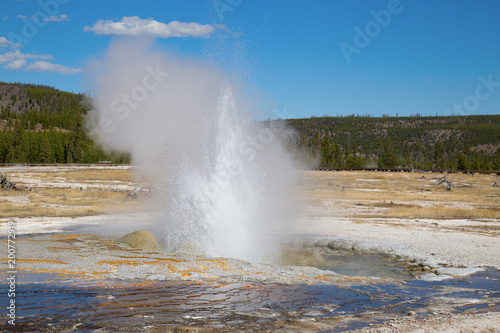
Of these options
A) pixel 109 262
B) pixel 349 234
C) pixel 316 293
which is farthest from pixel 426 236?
pixel 109 262

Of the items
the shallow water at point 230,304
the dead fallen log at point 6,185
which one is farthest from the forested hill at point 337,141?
the shallow water at point 230,304

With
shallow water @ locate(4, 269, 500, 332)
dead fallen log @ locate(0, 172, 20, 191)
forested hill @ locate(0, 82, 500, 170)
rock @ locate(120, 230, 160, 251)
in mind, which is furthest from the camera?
forested hill @ locate(0, 82, 500, 170)

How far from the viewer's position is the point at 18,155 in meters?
78.9

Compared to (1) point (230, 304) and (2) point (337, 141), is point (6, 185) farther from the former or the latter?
(2) point (337, 141)

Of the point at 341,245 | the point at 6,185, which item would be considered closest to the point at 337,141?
the point at 6,185

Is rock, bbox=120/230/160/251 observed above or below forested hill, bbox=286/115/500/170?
below

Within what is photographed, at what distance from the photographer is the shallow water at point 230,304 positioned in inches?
278

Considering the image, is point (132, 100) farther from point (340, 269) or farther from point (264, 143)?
point (340, 269)

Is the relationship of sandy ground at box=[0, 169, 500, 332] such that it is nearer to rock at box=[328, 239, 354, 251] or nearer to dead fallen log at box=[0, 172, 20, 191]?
rock at box=[328, 239, 354, 251]

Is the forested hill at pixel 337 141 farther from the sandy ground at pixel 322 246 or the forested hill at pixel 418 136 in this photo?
the sandy ground at pixel 322 246

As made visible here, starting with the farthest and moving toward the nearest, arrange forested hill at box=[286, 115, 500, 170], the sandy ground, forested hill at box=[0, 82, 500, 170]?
1. forested hill at box=[286, 115, 500, 170]
2. forested hill at box=[0, 82, 500, 170]
3. the sandy ground

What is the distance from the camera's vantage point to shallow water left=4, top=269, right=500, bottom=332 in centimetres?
706

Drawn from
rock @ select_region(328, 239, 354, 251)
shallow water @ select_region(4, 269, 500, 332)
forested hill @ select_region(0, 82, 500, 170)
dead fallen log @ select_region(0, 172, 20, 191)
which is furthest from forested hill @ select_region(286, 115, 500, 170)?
shallow water @ select_region(4, 269, 500, 332)

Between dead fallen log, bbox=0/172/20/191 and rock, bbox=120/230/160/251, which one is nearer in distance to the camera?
rock, bbox=120/230/160/251
